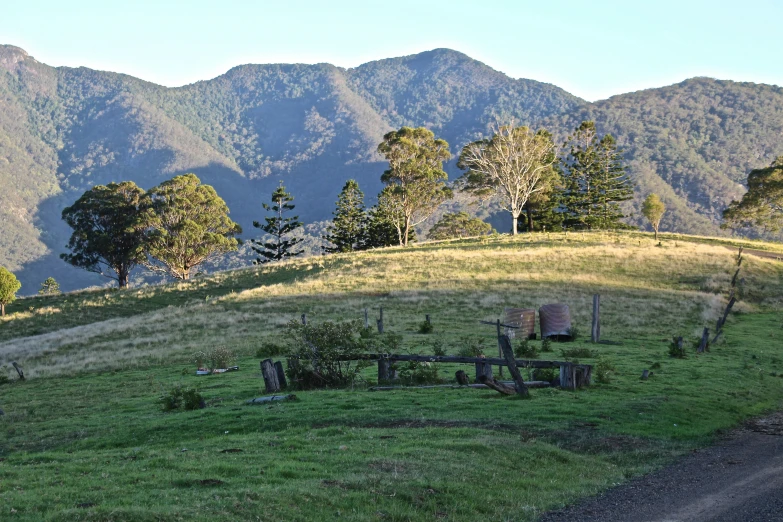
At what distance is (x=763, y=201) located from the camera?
102438 millimetres

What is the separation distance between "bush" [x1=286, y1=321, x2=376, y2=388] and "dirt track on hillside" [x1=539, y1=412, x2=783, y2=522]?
34.2 ft

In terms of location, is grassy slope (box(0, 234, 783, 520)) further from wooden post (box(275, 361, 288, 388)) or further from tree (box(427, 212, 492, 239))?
tree (box(427, 212, 492, 239))

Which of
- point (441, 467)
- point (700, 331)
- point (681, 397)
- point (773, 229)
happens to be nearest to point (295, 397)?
point (441, 467)

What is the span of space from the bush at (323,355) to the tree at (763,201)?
91.1m

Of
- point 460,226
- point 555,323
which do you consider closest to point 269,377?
point 555,323

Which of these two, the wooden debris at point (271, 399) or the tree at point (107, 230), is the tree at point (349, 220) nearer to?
the tree at point (107, 230)

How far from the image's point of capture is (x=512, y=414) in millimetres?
16906

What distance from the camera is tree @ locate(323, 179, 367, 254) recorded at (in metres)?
104

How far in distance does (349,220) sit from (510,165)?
82.7ft

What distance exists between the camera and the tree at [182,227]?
8869 centimetres

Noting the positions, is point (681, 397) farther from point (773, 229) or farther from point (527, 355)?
point (773, 229)

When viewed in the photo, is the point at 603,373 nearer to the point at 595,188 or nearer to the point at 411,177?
the point at 411,177

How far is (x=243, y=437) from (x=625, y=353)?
17.9 m

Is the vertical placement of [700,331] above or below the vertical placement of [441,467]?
below
